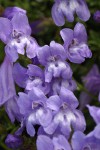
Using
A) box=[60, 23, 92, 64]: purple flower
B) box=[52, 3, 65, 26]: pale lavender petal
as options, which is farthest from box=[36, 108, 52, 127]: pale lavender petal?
box=[52, 3, 65, 26]: pale lavender petal

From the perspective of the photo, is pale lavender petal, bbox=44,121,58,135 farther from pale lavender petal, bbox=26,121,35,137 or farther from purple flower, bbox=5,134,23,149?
purple flower, bbox=5,134,23,149

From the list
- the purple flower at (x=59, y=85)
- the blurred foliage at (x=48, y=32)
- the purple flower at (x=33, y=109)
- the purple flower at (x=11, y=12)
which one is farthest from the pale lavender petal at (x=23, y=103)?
the purple flower at (x=11, y=12)

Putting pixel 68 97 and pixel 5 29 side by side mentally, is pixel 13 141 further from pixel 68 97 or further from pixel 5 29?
pixel 5 29

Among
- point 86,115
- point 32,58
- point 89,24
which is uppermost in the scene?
point 32,58

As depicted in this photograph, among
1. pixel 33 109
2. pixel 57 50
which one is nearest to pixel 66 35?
pixel 57 50

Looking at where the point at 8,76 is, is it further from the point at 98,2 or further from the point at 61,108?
the point at 98,2

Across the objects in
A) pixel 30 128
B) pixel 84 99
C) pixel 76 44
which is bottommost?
pixel 84 99

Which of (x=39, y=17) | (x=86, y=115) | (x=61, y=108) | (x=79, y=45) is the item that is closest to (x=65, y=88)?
(x=61, y=108)
